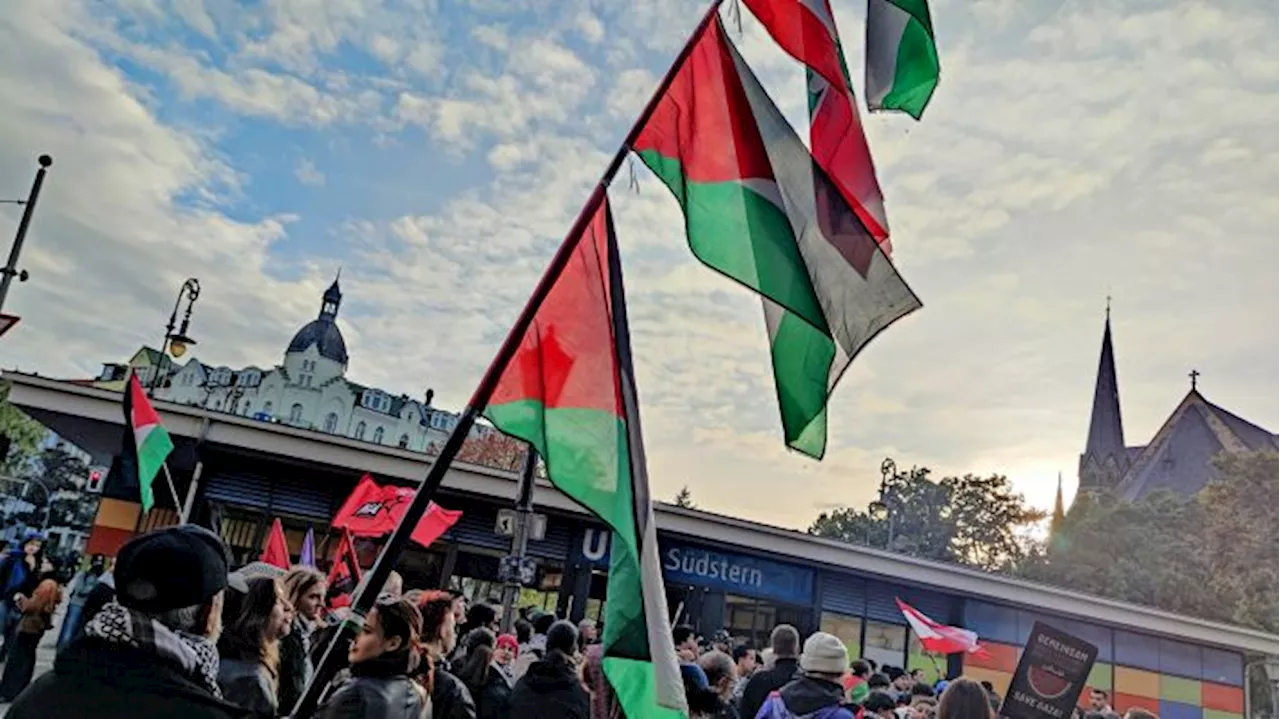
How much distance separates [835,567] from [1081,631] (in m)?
8.54

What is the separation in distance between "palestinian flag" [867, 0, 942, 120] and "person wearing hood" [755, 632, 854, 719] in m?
2.85

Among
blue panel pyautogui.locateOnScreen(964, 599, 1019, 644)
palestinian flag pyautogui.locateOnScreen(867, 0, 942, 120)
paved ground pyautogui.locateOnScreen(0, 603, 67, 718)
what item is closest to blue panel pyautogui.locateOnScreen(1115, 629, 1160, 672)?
blue panel pyautogui.locateOnScreen(964, 599, 1019, 644)

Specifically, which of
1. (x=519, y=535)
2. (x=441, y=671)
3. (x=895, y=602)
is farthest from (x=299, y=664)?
(x=895, y=602)

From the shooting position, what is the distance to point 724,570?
21094mm

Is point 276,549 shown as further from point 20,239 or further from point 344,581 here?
point 20,239

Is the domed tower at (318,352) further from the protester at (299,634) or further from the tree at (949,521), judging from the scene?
the protester at (299,634)

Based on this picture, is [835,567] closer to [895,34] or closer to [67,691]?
[895,34]

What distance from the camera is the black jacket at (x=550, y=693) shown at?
5.44m

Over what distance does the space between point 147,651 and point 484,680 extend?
12.2ft

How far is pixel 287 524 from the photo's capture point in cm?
1833

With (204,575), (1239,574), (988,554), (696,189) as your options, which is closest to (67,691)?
(204,575)

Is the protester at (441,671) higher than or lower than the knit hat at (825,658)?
lower

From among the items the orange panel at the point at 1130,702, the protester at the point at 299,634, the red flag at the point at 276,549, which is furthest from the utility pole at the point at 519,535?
the orange panel at the point at 1130,702

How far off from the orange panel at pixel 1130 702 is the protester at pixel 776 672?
21696mm
